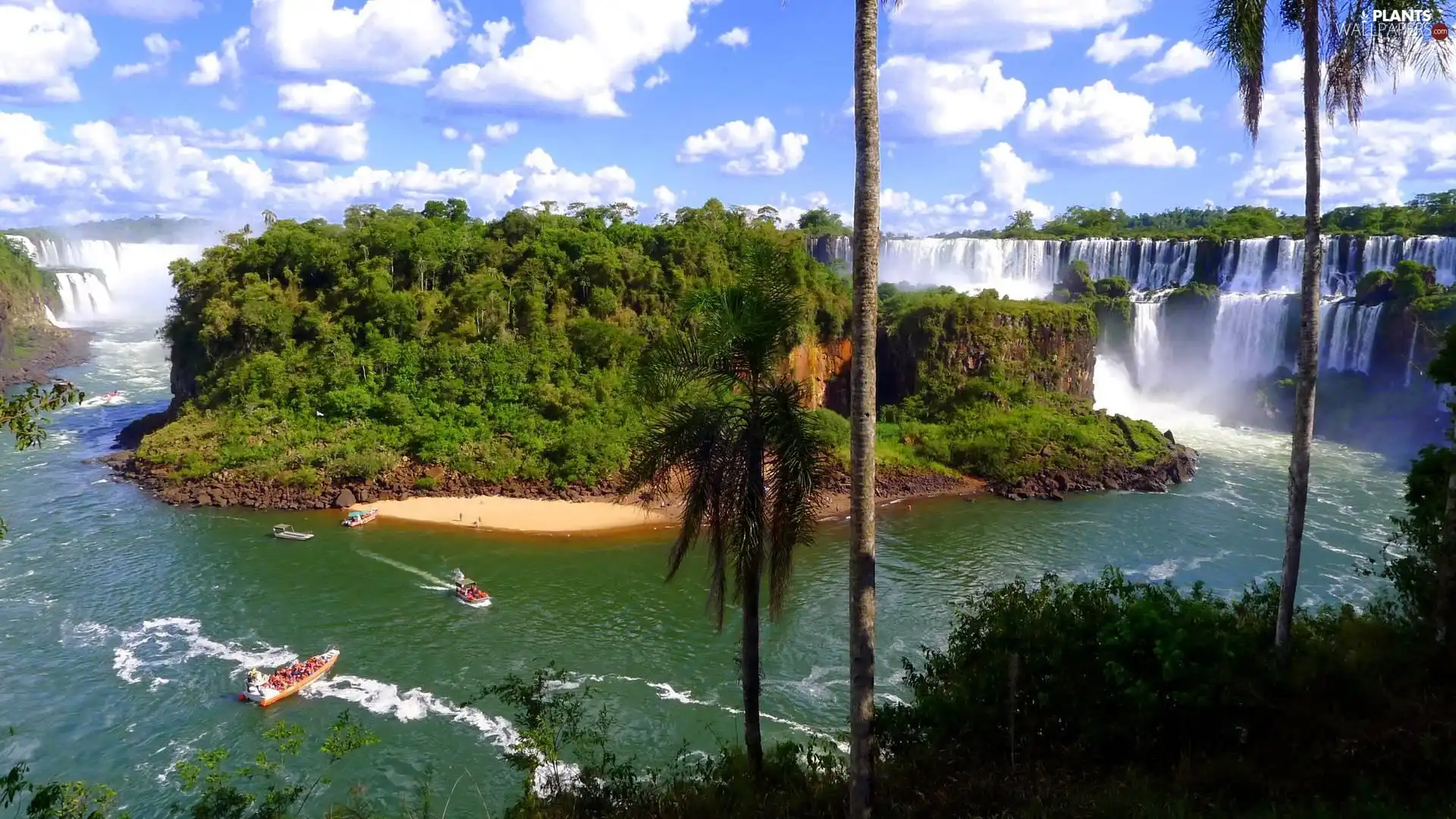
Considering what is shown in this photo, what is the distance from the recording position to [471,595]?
81.7 ft

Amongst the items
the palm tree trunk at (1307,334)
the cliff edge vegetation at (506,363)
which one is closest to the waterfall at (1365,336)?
the cliff edge vegetation at (506,363)

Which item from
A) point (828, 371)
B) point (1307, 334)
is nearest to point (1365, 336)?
point (828, 371)

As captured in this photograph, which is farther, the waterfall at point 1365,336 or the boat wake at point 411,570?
the waterfall at point 1365,336

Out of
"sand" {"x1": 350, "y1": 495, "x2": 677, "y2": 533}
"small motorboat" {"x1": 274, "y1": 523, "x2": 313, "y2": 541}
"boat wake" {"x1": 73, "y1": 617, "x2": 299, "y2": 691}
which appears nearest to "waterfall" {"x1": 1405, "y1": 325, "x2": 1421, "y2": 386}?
"sand" {"x1": 350, "y1": 495, "x2": 677, "y2": 533}

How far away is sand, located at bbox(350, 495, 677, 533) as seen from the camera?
32.5m

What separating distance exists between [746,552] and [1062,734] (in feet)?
13.5

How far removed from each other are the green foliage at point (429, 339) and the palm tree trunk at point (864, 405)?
27.9 m

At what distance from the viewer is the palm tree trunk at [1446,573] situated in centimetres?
883

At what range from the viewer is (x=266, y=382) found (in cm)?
3897

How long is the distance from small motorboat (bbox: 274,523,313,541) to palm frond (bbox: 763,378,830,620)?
26.1 meters

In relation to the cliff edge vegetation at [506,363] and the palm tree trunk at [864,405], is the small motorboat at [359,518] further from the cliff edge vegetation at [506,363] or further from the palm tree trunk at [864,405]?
the palm tree trunk at [864,405]

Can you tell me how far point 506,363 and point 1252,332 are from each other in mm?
41617

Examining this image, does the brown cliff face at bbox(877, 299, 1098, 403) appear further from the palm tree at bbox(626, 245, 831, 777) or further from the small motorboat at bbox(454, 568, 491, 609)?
the palm tree at bbox(626, 245, 831, 777)

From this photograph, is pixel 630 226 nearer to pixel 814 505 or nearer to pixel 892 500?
pixel 892 500
